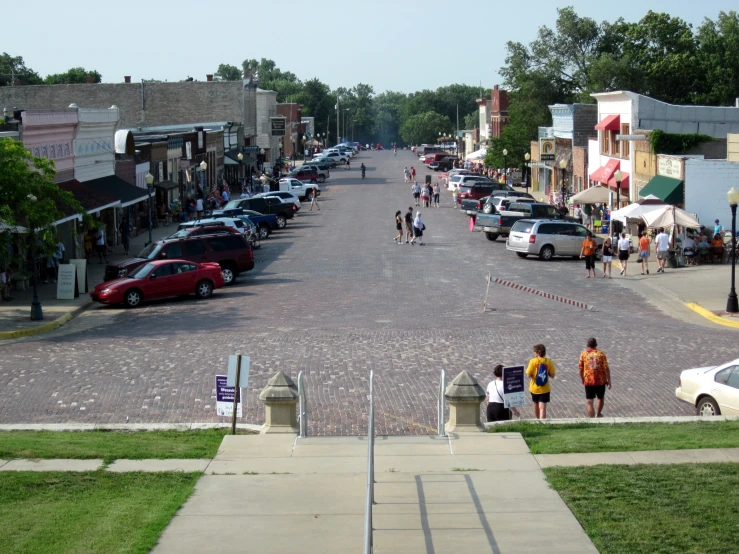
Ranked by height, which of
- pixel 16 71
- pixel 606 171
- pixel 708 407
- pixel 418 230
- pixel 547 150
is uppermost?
pixel 16 71

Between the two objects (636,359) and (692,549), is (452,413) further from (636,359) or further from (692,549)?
(636,359)

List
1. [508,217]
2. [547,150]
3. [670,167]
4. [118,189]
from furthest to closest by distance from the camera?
[547,150] < [508,217] < [118,189] < [670,167]

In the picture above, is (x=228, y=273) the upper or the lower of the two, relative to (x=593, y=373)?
lower

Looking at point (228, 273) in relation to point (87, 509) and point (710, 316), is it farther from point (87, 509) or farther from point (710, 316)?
point (87, 509)

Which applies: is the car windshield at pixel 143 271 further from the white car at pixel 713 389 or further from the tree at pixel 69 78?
the tree at pixel 69 78

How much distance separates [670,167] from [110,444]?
32853 millimetres

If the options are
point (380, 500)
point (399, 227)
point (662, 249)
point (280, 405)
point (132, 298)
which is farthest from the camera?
point (399, 227)

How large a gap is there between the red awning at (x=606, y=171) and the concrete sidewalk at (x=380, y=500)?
1564 inches

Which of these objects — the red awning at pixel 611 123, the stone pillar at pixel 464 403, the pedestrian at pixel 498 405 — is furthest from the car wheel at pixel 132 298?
the red awning at pixel 611 123

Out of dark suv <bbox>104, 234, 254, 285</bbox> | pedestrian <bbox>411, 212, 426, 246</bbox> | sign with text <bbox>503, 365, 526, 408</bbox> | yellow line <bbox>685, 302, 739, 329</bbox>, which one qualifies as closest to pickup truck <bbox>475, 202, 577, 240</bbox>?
pedestrian <bbox>411, 212, 426, 246</bbox>

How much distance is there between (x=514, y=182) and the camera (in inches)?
3297

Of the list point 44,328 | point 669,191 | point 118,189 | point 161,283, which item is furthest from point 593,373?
point 118,189

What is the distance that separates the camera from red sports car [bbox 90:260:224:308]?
29.1 m

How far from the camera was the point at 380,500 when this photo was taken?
10406 mm
